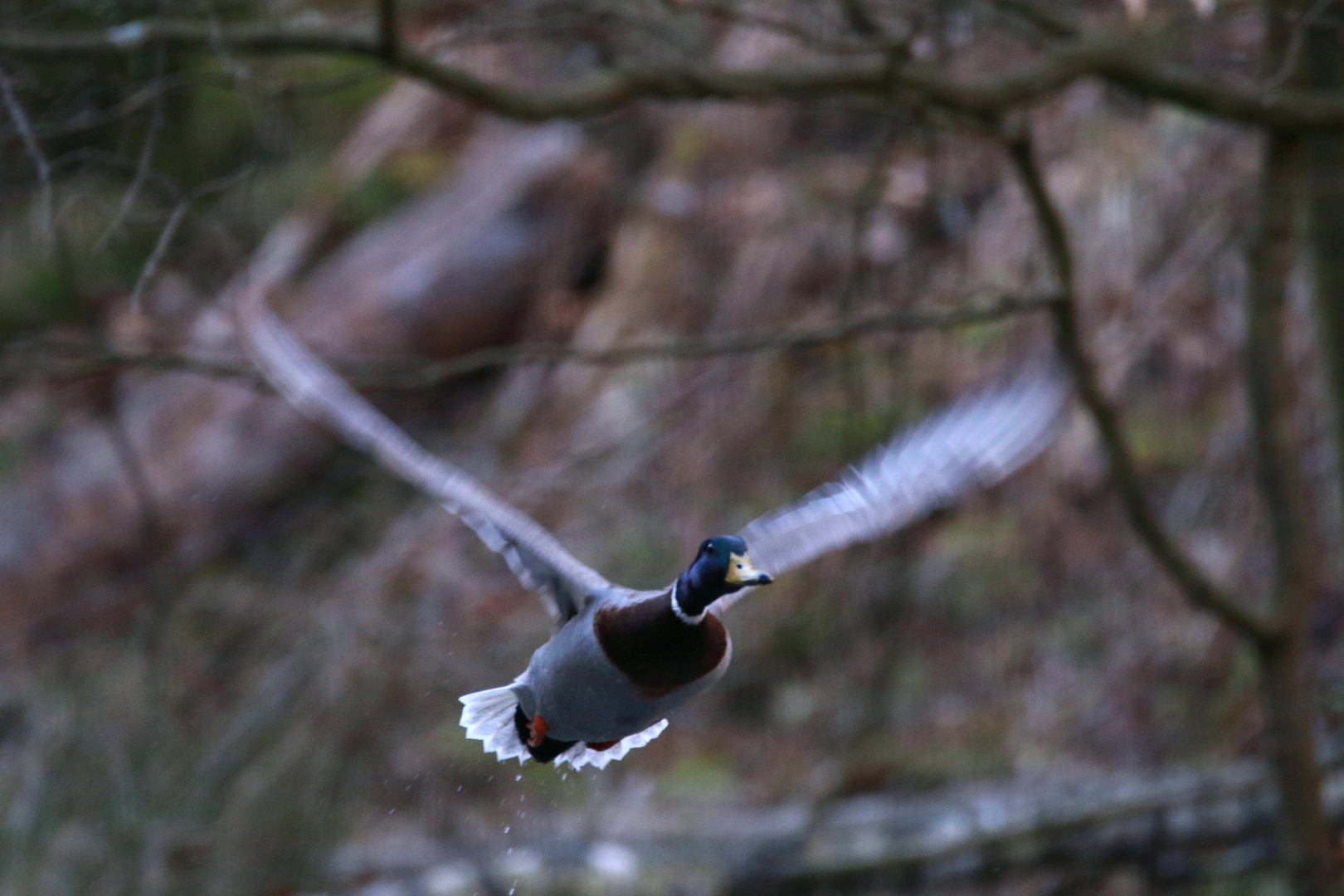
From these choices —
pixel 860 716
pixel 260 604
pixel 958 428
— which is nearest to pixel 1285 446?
pixel 958 428

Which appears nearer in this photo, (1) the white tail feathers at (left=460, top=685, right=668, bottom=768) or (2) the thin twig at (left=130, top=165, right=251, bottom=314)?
(2) the thin twig at (left=130, top=165, right=251, bottom=314)

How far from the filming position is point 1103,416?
382cm

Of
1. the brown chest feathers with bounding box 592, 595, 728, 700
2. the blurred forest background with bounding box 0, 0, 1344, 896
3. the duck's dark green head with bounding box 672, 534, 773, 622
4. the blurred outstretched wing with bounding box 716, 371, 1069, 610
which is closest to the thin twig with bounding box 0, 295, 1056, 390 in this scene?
the blurred forest background with bounding box 0, 0, 1344, 896

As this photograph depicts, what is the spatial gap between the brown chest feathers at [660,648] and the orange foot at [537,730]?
45 centimetres

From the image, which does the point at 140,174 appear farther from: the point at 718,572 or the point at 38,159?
the point at 718,572

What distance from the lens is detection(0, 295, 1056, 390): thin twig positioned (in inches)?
138

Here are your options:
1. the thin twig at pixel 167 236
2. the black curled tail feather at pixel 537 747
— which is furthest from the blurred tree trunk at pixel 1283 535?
the thin twig at pixel 167 236

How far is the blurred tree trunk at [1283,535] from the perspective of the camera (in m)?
3.92

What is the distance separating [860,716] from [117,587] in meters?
3.64

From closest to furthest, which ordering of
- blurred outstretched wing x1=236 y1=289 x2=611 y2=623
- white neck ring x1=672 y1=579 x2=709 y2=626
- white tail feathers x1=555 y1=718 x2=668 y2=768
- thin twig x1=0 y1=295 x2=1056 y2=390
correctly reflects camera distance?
1. blurred outstretched wing x1=236 y1=289 x2=611 y2=623
2. white neck ring x1=672 y1=579 x2=709 y2=626
3. white tail feathers x1=555 y1=718 x2=668 y2=768
4. thin twig x1=0 y1=295 x2=1056 y2=390

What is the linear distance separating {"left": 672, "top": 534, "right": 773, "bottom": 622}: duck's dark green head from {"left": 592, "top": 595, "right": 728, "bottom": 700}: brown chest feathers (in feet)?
0.33

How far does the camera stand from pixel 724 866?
16.3ft

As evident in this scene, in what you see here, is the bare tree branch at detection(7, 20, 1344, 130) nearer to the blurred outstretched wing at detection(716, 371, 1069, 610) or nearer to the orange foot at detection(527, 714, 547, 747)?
the blurred outstretched wing at detection(716, 371, 1069, 610)

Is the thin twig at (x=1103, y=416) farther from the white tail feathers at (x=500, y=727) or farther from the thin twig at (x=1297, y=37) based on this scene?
the white tail feathers at (x=500, y=727)
